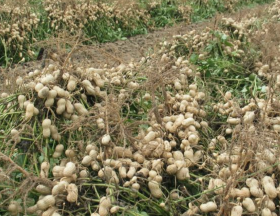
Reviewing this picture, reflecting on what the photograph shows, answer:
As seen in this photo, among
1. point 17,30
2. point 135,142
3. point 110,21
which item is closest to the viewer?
point 135,142

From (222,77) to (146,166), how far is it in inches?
52.4

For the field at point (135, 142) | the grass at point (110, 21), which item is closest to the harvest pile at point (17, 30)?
the grass at point (110, 21)

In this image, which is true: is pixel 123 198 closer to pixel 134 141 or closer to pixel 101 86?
pixel 134 141

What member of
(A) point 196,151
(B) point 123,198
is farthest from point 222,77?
(B) point 123,198

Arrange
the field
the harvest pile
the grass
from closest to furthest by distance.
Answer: the field
the harvest pile
the grass

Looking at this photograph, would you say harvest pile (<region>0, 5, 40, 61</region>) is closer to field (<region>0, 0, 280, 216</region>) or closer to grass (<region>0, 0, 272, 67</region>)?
grass (<region>0, 0, 272, 67</region>)

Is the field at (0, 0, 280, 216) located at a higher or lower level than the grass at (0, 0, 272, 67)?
higher

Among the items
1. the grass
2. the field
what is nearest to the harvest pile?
the grass

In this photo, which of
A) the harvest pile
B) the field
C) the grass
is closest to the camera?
the field

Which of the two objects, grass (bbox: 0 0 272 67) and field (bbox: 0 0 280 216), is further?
grass (bbox: 0 0 272 67)

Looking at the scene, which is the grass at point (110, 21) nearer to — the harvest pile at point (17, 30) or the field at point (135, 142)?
the harvest pile at point (17, 30)

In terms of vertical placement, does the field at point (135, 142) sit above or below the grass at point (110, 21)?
above

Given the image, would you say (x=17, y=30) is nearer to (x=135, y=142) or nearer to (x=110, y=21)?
(x=110, y=21)

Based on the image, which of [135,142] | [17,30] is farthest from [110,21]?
[135,142]
